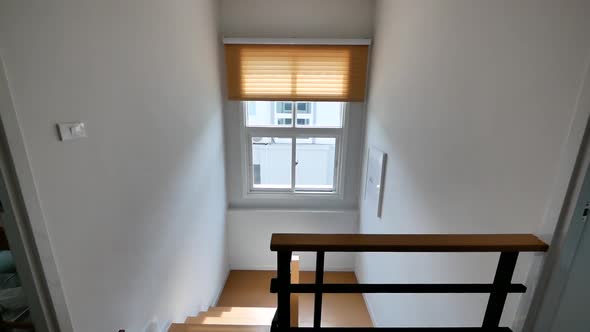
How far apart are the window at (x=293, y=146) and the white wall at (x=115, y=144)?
3.72 ft

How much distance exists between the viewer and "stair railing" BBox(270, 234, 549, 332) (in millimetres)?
872

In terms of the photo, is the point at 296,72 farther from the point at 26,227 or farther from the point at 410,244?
the point at 26,227

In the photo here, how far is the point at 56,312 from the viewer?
0.96 meters

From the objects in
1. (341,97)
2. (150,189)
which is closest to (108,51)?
(150,189)

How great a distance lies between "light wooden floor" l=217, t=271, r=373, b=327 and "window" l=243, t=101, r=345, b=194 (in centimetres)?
128

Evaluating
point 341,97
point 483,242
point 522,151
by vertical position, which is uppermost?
point 341,97

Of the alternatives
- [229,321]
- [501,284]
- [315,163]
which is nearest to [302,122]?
[315,163]

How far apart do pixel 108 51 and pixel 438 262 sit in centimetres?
216

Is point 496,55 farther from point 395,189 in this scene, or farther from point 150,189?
point 150,189

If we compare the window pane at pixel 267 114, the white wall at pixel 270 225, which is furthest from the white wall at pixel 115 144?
the white wall at pixel 270 225

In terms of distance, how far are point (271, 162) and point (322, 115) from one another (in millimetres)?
976

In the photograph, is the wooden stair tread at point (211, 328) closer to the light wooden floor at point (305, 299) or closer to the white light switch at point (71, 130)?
the light wooden floor at point (305, 299)

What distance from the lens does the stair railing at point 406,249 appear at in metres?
0.87

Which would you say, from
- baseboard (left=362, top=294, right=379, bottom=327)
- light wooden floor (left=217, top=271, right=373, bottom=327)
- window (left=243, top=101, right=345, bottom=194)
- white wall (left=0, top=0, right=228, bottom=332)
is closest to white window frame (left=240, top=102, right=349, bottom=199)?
window (left=243, top=101, right=345, bottom=194)
